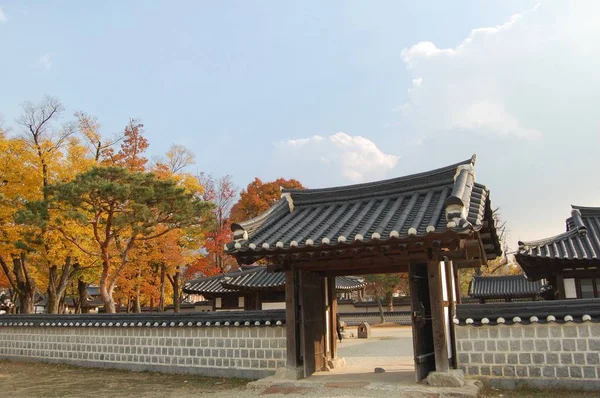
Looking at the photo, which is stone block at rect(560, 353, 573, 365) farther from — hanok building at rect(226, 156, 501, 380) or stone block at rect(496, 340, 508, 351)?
hanok building at rect(226, 156, 501, 380)

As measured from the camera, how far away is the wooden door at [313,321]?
9773 millimetres

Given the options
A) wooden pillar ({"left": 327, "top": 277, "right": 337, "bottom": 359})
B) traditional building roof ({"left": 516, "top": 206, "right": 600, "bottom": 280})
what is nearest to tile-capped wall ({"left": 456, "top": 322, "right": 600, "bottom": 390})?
wooden pillar ({"left": 327, "top": 277, "right": 337, "bottom": 359})

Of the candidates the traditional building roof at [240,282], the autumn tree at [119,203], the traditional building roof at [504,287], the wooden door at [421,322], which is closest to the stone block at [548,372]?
the wooden door at [421,322]

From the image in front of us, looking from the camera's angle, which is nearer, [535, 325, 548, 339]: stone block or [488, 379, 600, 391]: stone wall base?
[488, 379, 600, 391]: stone wall base

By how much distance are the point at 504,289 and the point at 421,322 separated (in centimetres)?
2972

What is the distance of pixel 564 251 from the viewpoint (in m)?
13.0

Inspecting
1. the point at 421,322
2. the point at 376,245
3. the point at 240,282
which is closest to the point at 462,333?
the point at 421,322

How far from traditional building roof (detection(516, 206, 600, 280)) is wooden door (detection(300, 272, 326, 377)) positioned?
6.03 metres

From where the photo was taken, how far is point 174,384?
411 inches

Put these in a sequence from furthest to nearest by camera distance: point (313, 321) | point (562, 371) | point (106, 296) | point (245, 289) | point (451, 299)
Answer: point (245, 289) < point (106, 296) < point (313, 321) < point (451, 299) < point (562, 371)

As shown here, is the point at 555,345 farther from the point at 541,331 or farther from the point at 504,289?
the point at 504,289

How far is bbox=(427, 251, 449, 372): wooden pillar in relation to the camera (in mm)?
8344

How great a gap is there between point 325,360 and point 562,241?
26.0 feet

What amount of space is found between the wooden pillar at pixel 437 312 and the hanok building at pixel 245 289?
1235cm
